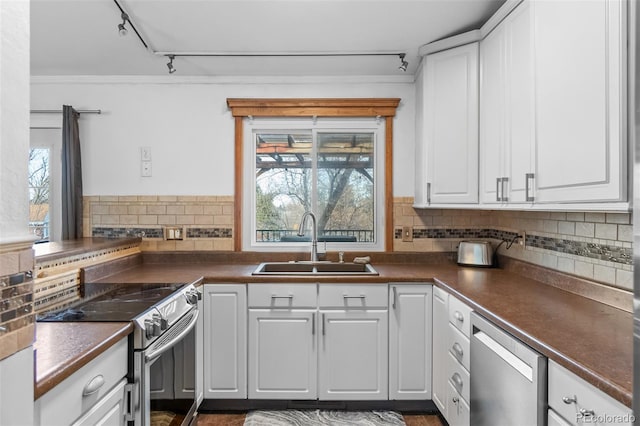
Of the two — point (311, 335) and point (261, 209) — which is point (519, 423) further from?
point (261, 209)

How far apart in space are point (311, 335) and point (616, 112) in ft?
6.16

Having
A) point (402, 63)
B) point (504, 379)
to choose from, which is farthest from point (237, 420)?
point (402, 63)

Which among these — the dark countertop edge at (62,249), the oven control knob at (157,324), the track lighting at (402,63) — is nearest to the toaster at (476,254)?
the track lighting at (402,63)

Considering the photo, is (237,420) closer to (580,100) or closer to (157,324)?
(157,324)

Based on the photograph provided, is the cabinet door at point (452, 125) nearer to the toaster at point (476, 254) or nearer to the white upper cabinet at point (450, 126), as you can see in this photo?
the white upper cabinet at point (450, 126)

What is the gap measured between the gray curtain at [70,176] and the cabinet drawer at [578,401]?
3074 mm

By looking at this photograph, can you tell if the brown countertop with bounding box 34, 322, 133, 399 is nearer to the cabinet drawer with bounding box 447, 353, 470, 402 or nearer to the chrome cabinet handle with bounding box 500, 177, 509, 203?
the cabinet drawer with bounding box 447, 353, 470, 402

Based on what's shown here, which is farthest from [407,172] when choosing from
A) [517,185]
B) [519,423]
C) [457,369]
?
[519,423]

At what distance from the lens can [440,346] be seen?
2.16 m

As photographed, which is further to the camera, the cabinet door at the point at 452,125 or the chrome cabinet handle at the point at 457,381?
the cabinet door at the point at 452,125

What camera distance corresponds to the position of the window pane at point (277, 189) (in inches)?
117

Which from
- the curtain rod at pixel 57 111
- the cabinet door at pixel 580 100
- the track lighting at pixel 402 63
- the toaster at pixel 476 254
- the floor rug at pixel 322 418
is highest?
the track lighting at pixel 402 63

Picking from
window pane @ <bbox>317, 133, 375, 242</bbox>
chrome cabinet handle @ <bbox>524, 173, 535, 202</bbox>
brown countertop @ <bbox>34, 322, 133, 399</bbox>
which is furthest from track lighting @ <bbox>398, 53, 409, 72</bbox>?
brown countertop @ <bbox>34, 322, 133, 399</bbox>

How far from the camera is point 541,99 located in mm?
1620
